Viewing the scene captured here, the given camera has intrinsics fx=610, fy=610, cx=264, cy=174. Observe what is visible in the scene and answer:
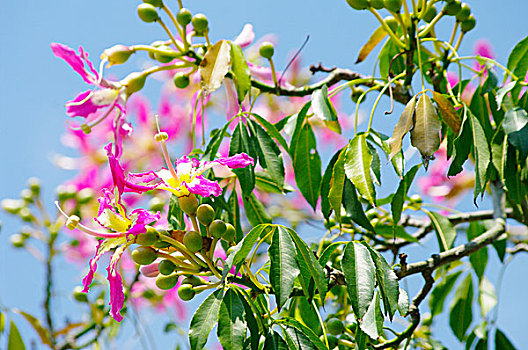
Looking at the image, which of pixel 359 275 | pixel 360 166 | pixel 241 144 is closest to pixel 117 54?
pixel 241 144

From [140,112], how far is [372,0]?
1.60 m

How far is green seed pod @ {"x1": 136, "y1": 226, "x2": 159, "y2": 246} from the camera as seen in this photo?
2.62 ft

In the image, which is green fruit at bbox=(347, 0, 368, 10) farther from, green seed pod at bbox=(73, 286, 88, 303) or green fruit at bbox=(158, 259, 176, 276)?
green seed pod at bbox=(73, 286, 88, 303)

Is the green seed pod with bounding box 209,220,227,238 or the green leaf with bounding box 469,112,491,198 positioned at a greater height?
the green leaf with bounding box 469,112,491,198

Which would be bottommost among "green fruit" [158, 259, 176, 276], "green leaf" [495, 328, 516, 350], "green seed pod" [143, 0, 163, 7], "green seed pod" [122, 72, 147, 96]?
"green leaf" [495, 328, 516, 350]

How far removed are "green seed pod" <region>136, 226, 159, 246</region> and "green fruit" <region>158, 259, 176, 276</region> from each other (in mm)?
35

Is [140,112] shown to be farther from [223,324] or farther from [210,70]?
[223,324]

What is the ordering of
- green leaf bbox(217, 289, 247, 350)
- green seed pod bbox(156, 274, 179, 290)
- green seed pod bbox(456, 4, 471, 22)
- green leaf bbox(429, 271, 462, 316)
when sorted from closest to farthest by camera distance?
green leaf bbox(217, 289, 247, 350) → green seed pod bbox(156, 274, 179, 290) → green seed pod bbox(456, 4, 471, 22) → green leaf bbox(429, 271, 462, 316)

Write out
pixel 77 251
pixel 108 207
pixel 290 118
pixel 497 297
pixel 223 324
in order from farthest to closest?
1. pixel 77 251
2. pixel 497 297
3. pixel 290 118
4. pixel 108 207
5. pixel 223 324

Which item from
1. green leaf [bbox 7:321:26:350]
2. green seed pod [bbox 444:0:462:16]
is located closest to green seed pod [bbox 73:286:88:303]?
green leaf [bbox 7:321:26:350]

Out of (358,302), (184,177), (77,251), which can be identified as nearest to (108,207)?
(184,177)

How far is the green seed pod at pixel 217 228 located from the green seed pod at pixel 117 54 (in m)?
0.45

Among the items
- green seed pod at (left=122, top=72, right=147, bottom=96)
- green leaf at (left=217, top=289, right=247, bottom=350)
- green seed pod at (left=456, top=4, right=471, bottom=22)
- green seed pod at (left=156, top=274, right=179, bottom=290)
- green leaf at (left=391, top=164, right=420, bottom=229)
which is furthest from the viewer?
green seed pod at (left=456, top=4, right=471, bottom=22)

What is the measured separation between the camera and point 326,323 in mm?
1053
